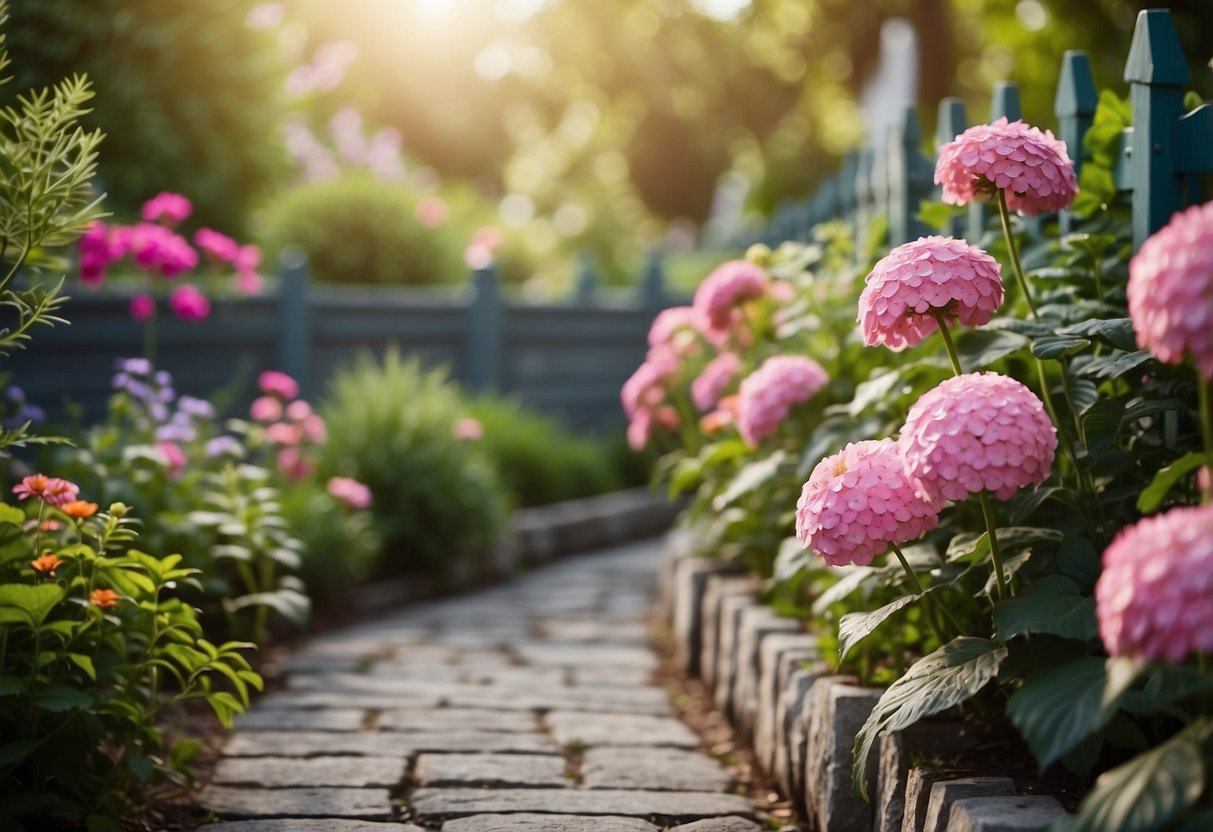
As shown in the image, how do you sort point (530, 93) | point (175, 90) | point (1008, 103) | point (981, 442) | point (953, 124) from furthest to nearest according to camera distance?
point (530, 93), point (175, 90), point (953, 124), point (1008, 103), point (981, 442)

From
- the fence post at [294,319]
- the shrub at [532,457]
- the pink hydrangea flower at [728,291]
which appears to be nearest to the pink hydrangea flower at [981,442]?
the pink hydrangea flower at [728,291]

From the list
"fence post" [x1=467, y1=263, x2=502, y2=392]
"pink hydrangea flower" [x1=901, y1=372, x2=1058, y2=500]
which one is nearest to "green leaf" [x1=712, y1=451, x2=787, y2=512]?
"pink hydrangea flower" [x1=901, y1=372, x2=1058, y2=500]

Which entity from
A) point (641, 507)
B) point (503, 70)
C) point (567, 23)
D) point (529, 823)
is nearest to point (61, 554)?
point (529, 823)

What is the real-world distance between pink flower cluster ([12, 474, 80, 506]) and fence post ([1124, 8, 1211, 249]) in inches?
94.4

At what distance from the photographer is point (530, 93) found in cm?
3503

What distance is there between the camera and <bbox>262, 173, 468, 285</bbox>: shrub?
33.4 feet

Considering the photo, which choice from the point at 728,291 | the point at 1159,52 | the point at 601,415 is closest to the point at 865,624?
the point at 1159,52

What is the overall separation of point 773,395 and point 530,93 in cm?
3272

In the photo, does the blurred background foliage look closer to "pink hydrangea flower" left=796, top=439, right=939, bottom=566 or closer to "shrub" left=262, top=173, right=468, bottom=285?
"shrub" left=262, top=173, right=468, bottom=285

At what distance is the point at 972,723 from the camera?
2711 mm

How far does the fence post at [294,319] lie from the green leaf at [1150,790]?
6.02m

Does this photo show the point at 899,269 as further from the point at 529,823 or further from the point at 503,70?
the point at 503,70

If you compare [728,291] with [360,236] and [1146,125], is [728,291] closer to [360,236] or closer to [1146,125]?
[1146,125]

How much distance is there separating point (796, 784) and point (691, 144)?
112 feet
